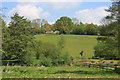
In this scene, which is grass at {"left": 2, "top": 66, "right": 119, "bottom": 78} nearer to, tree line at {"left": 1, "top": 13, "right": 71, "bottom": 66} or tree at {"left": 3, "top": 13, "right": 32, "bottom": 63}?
tree line at {"left": 1, "top": 13, "right": 71, "bottom": 66}

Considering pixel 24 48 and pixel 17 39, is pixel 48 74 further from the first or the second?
pixel 17 39

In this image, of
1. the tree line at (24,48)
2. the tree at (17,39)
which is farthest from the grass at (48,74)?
the tree at (17,39)

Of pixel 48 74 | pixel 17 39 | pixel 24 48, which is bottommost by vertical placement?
pixel 48 74

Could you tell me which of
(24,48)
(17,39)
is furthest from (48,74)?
(17,39)

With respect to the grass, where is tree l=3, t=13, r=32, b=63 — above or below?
above

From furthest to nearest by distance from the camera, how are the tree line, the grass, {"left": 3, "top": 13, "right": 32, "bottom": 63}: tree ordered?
{"left": 3, "top": 13, "right": 32, "bottom": 63}: tree < the tree line < the grass

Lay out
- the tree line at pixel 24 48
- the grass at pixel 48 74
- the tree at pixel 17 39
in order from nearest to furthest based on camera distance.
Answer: the grass at pixel 48 74 < the tree line at pixel 24 48 < the tree at pixel 17 39

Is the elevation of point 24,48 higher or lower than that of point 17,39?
lower

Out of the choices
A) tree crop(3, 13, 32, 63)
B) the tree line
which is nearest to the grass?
the tree line

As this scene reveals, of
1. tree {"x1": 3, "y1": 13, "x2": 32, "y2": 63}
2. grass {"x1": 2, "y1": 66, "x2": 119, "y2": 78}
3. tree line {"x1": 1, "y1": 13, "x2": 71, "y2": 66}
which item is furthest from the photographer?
tree {"x1": 3, "y1": 13, "x2": 32, "y2": 63}

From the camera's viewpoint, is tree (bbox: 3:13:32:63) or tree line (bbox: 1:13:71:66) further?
tree (bbox: 3:13:32:63)

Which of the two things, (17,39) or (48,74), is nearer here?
(48,74)

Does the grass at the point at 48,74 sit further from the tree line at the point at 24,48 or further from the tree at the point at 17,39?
the tree at the point at 17,39

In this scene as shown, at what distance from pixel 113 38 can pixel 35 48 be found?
18708 mm
